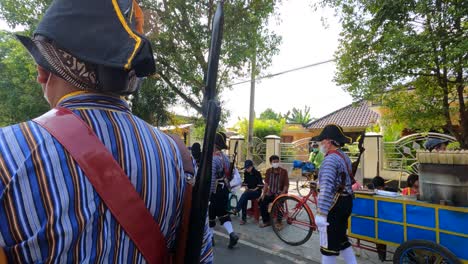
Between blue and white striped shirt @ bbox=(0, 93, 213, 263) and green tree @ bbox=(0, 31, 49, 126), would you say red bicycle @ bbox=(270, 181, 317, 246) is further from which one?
green tree @ bbox=(0, 31, 49, 126)

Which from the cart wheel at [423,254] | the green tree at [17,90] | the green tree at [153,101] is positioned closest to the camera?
the cart wheel at [423,254]

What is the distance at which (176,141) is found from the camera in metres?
1.20

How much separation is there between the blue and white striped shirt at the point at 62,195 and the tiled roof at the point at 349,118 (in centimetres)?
1782

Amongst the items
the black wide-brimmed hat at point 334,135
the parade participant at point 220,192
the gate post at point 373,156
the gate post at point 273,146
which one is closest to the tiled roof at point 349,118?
the gate post at point 273,146

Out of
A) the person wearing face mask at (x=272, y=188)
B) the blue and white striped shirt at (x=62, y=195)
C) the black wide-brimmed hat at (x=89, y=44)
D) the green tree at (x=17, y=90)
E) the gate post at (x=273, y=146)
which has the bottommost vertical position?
the person wearing face mask at (x=272, y=188)

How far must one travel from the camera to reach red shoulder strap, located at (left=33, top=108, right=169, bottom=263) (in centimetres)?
78

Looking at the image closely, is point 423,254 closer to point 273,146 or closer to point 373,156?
point 373,156

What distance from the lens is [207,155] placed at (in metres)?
0.99

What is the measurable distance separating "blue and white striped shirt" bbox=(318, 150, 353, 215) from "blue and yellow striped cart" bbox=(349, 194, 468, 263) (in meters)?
0.75

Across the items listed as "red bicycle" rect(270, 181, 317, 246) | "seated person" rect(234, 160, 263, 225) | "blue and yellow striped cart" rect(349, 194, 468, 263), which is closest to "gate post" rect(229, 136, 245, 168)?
"seated person" rect(234, 160, 263, 225)

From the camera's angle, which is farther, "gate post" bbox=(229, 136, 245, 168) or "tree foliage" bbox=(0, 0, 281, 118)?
"gate post" bbox=(229, 136, 245, 168)

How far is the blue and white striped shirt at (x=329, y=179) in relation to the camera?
3.49 m

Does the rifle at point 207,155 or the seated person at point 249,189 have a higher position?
the rifle at point 207,155

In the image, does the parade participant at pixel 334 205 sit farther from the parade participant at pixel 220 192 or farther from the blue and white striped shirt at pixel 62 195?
the blue and white striped shirt at pixel 62 195
